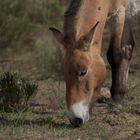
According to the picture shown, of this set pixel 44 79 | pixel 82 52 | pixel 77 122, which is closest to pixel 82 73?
pixel 82 52

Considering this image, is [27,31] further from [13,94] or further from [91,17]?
[91,17]

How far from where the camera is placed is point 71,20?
7.63 meters

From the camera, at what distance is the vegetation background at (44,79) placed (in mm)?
7287

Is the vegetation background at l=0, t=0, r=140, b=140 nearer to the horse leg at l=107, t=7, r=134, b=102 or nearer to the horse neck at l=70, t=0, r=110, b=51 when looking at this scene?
the horse leg at l=107, t=7, r=134, b=102

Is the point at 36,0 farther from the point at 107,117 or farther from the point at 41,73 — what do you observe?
the point at 107,117

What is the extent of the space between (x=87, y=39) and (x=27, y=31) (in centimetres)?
685

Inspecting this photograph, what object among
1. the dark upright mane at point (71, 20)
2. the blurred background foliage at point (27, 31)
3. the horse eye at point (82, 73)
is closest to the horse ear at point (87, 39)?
the dark upright mane at point (71, 20)

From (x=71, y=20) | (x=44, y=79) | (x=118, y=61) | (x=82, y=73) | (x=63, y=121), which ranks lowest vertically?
(x=44, y=79)

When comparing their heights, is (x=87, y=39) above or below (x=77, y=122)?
above

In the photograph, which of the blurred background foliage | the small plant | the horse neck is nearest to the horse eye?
the horse neck

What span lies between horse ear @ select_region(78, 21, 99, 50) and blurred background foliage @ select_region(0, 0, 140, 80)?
5356 mm

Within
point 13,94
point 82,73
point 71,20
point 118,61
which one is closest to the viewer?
point 82,73

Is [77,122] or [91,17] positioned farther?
[91,17]

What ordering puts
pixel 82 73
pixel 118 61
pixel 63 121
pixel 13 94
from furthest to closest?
1. pixel 118 61
2. pixel 13 94
3. pixel 63 121
4. pixel 82 73
